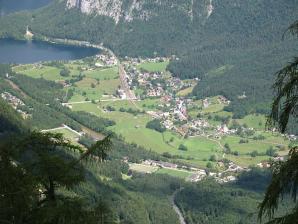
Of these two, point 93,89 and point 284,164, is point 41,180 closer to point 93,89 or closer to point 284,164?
point 284,164

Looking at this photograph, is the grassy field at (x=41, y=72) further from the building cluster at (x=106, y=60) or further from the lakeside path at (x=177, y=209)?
the lakeside path at (x=177, y=209)

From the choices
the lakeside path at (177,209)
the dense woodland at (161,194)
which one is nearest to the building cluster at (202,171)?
the dense woodland at (161,194)

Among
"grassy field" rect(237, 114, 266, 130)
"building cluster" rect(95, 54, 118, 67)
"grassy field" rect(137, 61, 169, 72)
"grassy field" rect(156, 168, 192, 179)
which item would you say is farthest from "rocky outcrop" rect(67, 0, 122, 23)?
"grassy field" rect(156, 168, 192, 179)

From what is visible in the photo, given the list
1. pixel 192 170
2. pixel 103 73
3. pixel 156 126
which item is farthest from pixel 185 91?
pixel 192 170

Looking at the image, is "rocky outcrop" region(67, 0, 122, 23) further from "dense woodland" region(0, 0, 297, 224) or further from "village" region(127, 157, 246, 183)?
"village" region(127, 157, 246, 183)

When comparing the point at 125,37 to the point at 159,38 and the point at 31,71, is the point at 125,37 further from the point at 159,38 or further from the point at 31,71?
the point at 31,71
